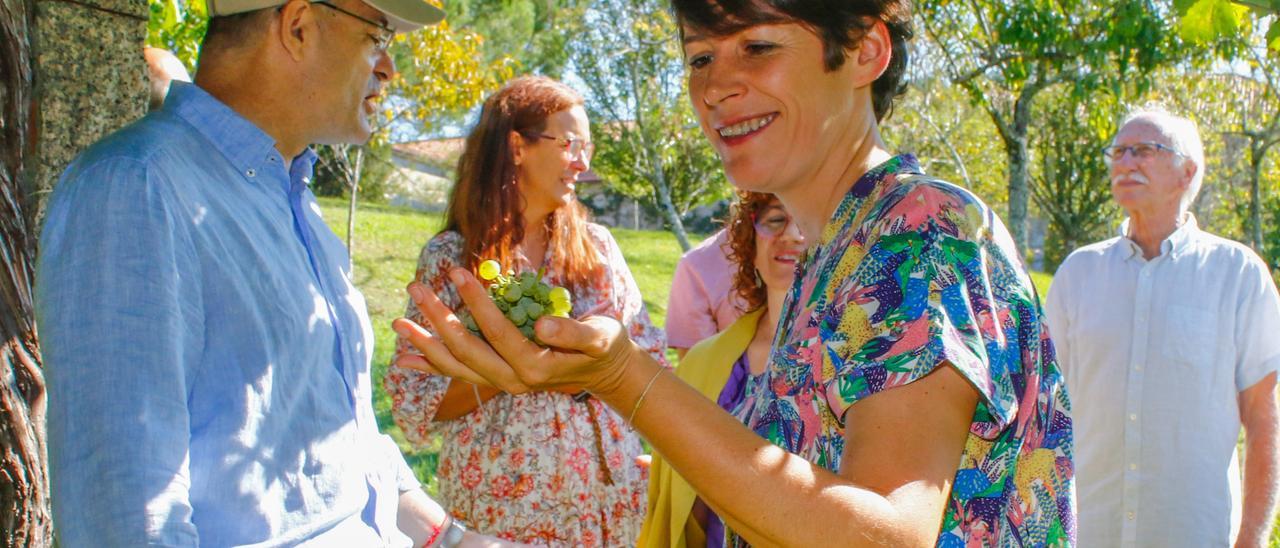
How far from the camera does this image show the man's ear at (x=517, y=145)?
14.0 feet

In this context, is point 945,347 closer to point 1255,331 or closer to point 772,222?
point 772,222

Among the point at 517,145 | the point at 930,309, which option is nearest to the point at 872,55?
the point at 930,309

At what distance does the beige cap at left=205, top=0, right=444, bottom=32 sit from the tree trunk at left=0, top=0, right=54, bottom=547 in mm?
451

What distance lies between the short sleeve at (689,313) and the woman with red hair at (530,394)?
0.49 metres

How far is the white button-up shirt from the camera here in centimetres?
420

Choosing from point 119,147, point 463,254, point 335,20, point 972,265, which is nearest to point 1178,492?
point 463,254

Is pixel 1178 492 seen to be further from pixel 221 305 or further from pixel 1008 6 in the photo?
pixel 1008 6

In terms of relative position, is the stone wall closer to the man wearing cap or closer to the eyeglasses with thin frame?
the man wearing cap

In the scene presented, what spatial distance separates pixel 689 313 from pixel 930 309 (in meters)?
3.23

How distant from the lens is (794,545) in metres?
1.57

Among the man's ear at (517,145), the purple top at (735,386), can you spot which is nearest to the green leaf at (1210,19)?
the purple top at (735,386)

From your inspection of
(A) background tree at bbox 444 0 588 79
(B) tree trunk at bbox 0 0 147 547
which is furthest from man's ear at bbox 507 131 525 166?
(A) background tree at bbox 444 0 588 79

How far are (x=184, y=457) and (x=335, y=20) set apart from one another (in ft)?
3.40

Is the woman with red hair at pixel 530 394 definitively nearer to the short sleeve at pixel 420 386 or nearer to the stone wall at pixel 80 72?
the short sleeve at pixel 420 386
